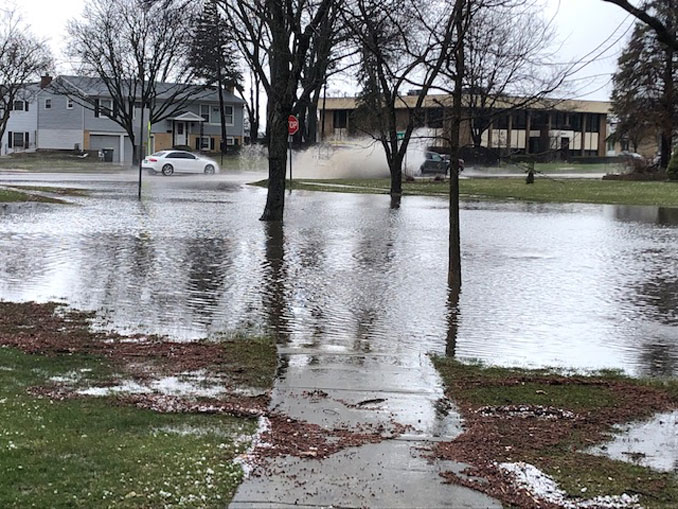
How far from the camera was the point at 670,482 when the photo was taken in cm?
498

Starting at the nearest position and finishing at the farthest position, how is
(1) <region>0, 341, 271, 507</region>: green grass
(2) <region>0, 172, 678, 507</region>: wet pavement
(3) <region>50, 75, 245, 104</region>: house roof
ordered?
(1) <region>0, 341, 271, 507</region>: green grass < (2) <region>0, 172, 678, 507</region>: wet pavement < (3) <region>50, 75, 245, 104</region>: house roof

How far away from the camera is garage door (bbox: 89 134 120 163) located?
8200 cm

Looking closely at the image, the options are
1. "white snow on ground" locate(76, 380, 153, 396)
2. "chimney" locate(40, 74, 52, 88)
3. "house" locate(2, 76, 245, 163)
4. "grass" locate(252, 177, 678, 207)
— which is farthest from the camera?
"house" locate(2, 76, 245, 163)

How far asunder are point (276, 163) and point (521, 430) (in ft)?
57.4

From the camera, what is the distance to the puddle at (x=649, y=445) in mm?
5395

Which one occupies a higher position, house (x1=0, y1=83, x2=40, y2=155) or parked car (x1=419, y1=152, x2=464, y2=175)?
house (x1=0, y1=83, x2=40, y2=155)

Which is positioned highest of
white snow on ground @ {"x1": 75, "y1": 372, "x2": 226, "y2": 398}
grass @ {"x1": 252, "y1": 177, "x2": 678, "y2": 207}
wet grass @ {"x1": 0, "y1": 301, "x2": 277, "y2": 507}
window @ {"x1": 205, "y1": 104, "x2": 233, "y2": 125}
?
window @ {"x1": 205, "y1": 104, "x2": 233, "y2": 125}

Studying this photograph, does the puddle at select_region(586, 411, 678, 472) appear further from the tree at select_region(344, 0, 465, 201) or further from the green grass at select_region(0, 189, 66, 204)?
the green grass at select_region(0, 189, 66, 204)

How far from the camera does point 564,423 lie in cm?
623

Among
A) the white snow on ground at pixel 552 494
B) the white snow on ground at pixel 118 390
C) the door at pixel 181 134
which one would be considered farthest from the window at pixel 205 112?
the white snow on ground at pixel 552 494

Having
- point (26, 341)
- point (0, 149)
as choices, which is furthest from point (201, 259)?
point (0, 149)

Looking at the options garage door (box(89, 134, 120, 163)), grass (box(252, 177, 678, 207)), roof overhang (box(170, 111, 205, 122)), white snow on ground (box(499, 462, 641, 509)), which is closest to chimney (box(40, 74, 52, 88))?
garage door (box(89, 134, 120, 163))

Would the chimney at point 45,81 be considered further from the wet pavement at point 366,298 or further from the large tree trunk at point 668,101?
the wet pavement at point 366,298

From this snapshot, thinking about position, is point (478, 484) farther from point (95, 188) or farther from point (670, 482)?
point (95, 188)
